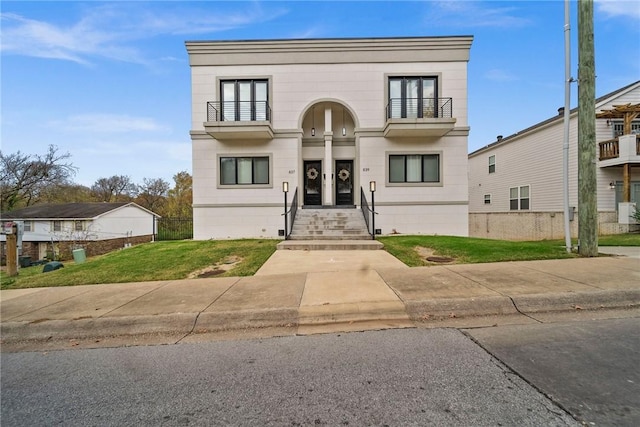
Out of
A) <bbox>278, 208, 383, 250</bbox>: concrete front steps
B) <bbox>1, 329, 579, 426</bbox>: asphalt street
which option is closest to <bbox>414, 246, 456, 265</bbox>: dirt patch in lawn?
<bbox>278, 208, 383, 250</bbox>: concrete front steps

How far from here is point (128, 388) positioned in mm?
2748

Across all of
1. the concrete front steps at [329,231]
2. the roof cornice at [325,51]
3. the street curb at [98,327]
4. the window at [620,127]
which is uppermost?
the roof cornice at [325,51]

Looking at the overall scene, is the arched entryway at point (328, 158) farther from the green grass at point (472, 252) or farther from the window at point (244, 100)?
the green grass at point (472, 252)

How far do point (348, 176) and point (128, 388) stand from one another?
13.6 m

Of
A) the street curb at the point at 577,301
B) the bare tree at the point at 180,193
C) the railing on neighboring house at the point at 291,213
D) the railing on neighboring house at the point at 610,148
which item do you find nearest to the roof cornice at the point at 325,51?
the railing on neighboring house at the point at 291,213

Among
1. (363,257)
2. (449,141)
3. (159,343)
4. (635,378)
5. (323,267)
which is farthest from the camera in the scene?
(449,141)

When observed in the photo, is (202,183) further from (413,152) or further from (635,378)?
(635,378)

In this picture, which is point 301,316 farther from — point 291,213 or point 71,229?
point 71,229

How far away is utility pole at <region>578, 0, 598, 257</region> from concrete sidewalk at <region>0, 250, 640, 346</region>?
3.46 ft

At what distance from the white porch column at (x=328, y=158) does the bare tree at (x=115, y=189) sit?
153ft

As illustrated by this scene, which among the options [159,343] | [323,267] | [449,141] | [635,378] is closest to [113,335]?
[159,343]

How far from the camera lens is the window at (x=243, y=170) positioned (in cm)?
1434

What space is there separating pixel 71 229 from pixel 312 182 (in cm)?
2346

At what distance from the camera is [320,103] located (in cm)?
1442
